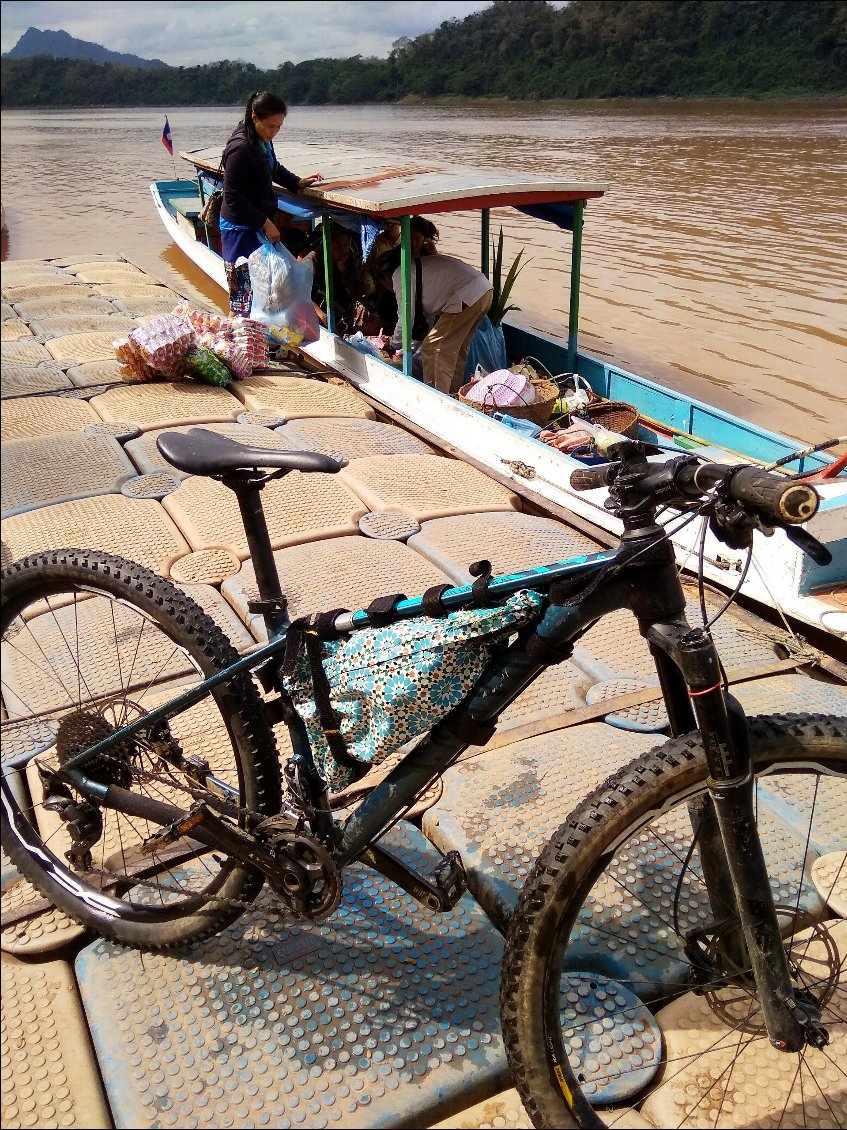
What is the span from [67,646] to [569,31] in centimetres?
5784

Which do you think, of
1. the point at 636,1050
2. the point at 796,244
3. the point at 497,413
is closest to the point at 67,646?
the point at 636,1050

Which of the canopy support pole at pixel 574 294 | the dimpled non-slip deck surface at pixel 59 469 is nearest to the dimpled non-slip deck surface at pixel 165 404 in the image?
the dimpled non-slip deck surface at pixel 59 469

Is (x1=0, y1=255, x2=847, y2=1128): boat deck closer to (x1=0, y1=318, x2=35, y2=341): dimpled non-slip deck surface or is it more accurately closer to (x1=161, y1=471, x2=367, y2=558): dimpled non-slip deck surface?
(x1=161, y1=471, x2=367, y2=558): dimpled non-slip deck surface

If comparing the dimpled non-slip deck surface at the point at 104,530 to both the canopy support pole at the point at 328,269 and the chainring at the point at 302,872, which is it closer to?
the chainring at the point at 302,872

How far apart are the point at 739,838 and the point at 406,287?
5.13 metres

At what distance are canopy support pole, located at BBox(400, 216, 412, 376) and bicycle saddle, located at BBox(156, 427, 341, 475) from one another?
4332 millimetres

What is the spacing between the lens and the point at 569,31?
51.1m

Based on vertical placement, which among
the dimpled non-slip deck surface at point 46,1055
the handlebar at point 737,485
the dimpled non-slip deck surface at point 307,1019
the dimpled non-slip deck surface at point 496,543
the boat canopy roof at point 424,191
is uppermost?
the boat canopy roof at point 424,191

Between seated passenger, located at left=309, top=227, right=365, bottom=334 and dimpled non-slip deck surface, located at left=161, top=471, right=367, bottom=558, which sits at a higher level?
seated passenger, located at left=309, top=227, right=365, bottom=334

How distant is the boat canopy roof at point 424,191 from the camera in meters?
5.64

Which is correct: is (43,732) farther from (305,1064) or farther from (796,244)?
(796,244)

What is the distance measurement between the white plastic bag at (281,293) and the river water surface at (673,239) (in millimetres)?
1860

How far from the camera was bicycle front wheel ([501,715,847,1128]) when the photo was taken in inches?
56.2

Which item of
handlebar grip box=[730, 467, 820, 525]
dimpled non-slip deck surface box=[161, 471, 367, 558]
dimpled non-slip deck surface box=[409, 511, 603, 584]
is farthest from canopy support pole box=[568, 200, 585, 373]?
handlebar grip box=[730, 467, 820, 525]
